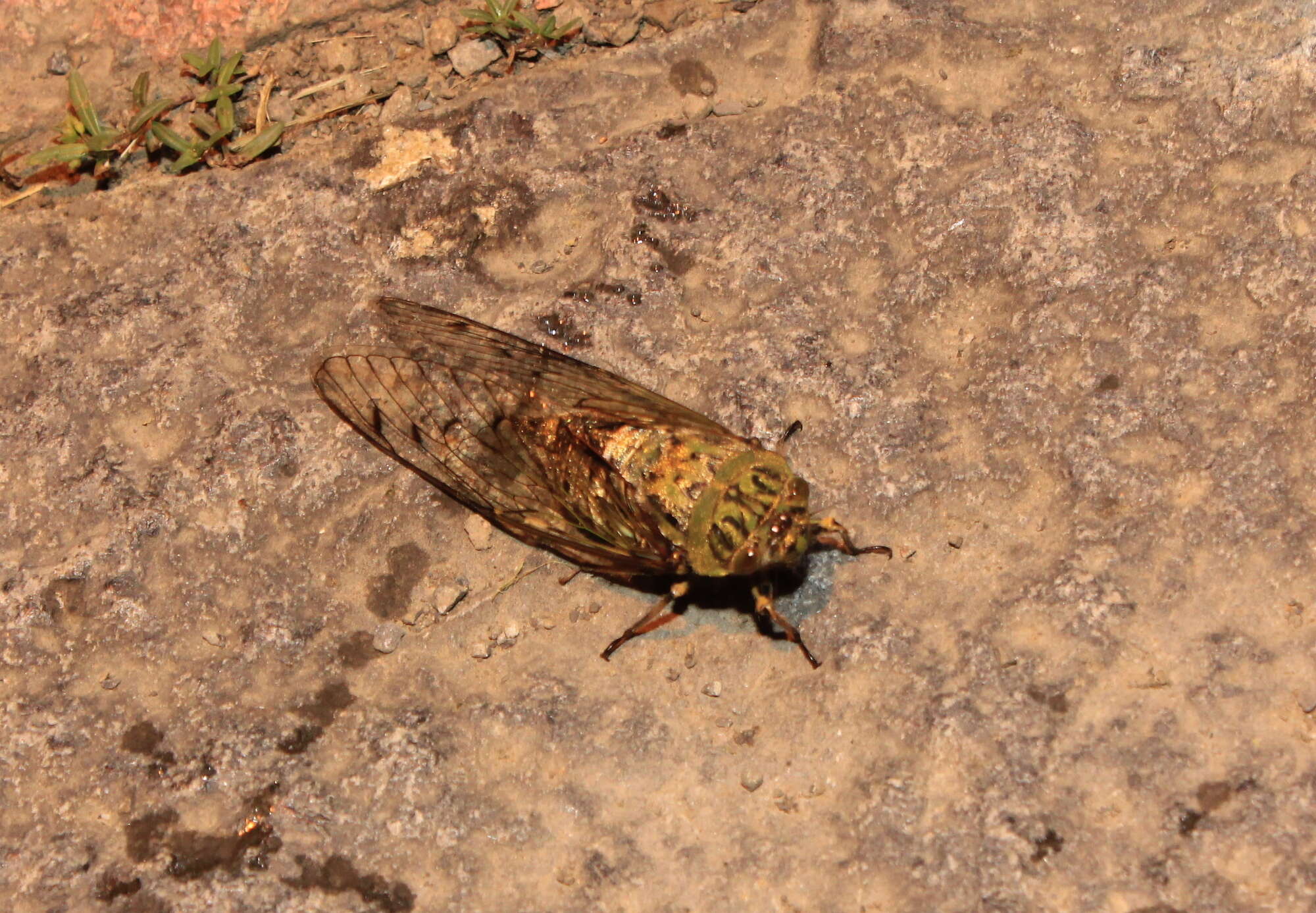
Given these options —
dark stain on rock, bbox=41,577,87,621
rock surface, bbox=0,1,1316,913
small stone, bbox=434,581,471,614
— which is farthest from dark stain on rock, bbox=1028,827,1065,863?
dark stain on rock, bbox=41,577,87,621

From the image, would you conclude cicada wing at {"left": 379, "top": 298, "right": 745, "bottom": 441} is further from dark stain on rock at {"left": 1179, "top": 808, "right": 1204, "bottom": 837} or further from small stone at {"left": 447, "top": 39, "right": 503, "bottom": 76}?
dark stain on rock at {"left": 1179, "top": 808, "right": 1204, "bottom": 837}

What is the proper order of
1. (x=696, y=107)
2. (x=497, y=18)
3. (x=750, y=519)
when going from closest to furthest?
(x=750, y=519), (x=696, y=107), (x=497, y=18)

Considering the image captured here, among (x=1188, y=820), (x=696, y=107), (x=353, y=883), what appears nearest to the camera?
(x=1188, y=820)

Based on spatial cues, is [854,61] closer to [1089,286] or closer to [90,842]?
[1089,286]

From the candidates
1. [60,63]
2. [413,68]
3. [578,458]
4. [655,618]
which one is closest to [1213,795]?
[655,618]

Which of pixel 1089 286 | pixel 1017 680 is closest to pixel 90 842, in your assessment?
pixel 1017 680

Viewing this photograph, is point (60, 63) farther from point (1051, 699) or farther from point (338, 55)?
point (1051, 699)
